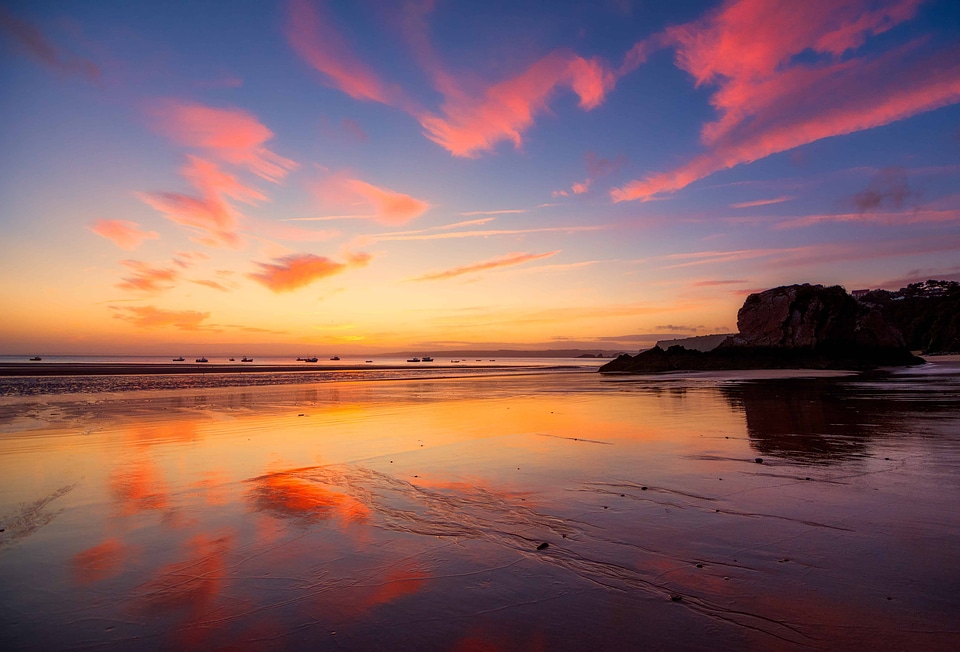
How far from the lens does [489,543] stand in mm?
5395

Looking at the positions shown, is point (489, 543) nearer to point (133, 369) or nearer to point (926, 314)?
point (133, 369)

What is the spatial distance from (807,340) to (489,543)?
169ft

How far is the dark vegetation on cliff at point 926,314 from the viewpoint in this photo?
73.1 meters

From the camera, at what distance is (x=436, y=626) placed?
3.69m

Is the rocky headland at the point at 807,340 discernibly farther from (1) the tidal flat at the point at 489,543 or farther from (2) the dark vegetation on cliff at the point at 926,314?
(1) the tidal flat at the point at 489,543

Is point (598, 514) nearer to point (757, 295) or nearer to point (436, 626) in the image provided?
point (436, 626)

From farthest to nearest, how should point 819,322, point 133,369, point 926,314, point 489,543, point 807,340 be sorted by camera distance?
point 926,314, point 133,369, point 819,322, point 807,340, point 489,543

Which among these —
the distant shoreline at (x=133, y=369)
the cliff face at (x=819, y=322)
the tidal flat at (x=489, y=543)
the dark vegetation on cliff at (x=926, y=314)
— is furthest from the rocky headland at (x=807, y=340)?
the distant shoreline at (x=133, y=369)

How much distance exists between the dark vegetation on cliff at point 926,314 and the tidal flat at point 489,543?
242ft

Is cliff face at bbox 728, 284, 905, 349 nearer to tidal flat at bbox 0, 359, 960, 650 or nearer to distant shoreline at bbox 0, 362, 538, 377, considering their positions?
tidal flat at bbox 0, 359, 960, 650

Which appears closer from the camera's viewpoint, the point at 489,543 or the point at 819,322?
the point at 489,543

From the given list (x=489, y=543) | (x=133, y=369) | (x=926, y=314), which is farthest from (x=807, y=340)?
(x=133, y=369)

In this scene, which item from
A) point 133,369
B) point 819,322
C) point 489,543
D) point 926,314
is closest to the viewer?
point 489,543

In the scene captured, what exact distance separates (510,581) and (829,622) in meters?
2.46
